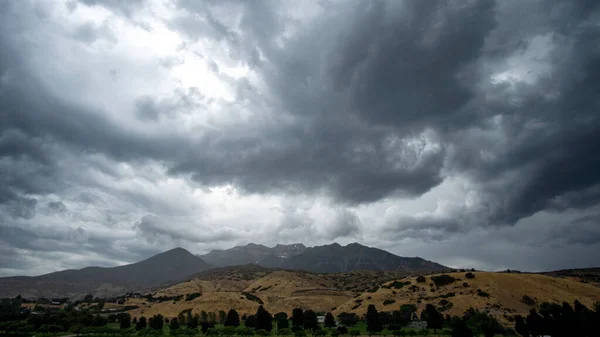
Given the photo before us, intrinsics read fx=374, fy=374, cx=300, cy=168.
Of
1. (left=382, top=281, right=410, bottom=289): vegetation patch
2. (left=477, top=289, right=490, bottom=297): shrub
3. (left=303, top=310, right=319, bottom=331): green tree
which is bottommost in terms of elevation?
(left=303, top=310, right=319, bottom=331): green tree

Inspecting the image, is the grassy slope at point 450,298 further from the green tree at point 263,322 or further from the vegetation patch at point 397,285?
the green tree at point 263,322

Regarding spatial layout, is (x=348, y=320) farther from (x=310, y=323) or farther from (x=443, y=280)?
(x=443, y=280)

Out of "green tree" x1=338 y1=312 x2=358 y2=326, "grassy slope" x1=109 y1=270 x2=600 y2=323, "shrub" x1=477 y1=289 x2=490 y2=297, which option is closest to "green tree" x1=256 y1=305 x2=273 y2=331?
"green tree" x1=338 y1=312 x2=358 y2=326

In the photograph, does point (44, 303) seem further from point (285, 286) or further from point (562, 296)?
point (562, 296)

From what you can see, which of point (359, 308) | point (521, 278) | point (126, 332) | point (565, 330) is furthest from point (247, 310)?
point (565, 330)

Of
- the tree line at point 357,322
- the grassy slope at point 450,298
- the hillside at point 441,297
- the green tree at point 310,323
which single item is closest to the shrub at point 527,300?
the hillside at point 441,297

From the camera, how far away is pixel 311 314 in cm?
9219

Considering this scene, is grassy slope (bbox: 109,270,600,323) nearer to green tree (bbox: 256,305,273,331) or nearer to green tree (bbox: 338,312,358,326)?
green tree (bbox: 338,312,358,326)

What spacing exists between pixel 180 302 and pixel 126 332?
222ft

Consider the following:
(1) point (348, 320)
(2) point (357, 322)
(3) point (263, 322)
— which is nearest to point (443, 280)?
(2) point (357, 322)

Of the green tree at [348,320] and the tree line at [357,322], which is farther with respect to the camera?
the green tree at [348,320]

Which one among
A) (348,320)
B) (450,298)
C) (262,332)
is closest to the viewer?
(262,332)

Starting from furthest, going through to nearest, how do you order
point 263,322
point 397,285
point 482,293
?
point 397,285 < point 482,293 < point 263,322

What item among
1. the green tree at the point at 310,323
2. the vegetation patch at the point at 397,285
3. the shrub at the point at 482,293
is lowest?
the green tree at the point at 310,323
